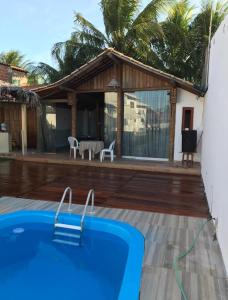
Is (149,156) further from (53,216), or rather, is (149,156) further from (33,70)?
(33,70)

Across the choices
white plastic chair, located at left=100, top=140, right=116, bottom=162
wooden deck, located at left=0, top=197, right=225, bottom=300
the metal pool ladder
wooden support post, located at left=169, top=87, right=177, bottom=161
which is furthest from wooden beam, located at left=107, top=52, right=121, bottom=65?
the metal pool ladder

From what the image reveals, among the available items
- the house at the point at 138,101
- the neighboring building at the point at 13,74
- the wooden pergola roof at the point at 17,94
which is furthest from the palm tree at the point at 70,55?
the wooden pergola roof at the point at 17,94

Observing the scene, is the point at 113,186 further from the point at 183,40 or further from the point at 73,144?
the point at 183,40

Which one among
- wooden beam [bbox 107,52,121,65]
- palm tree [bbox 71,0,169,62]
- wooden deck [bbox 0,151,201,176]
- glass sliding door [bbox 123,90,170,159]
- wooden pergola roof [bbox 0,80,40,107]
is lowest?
wooden deck [bbox 0,151,201,176]

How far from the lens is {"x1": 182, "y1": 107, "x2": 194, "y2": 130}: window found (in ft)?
32.6

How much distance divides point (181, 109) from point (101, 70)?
3456mm

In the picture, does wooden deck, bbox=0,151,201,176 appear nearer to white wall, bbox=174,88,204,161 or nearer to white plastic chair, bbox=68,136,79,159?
white plastic chair, bbox=68,136,79,159

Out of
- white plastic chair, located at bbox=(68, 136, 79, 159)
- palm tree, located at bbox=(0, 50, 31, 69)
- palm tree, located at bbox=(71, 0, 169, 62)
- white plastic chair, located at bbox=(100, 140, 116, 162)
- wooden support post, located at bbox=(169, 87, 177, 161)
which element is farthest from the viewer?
palm tree, located at bbox=(0, 50, 31, 69)

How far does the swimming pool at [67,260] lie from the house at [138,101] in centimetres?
617

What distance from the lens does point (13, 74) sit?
607 inches

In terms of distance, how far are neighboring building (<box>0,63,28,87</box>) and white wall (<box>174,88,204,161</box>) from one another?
27.1 feet

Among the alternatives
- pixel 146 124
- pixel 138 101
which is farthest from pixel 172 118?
pixel 138 101

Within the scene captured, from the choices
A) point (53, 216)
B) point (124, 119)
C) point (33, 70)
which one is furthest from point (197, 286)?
point (33, 70)

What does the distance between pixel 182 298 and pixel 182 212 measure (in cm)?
253
